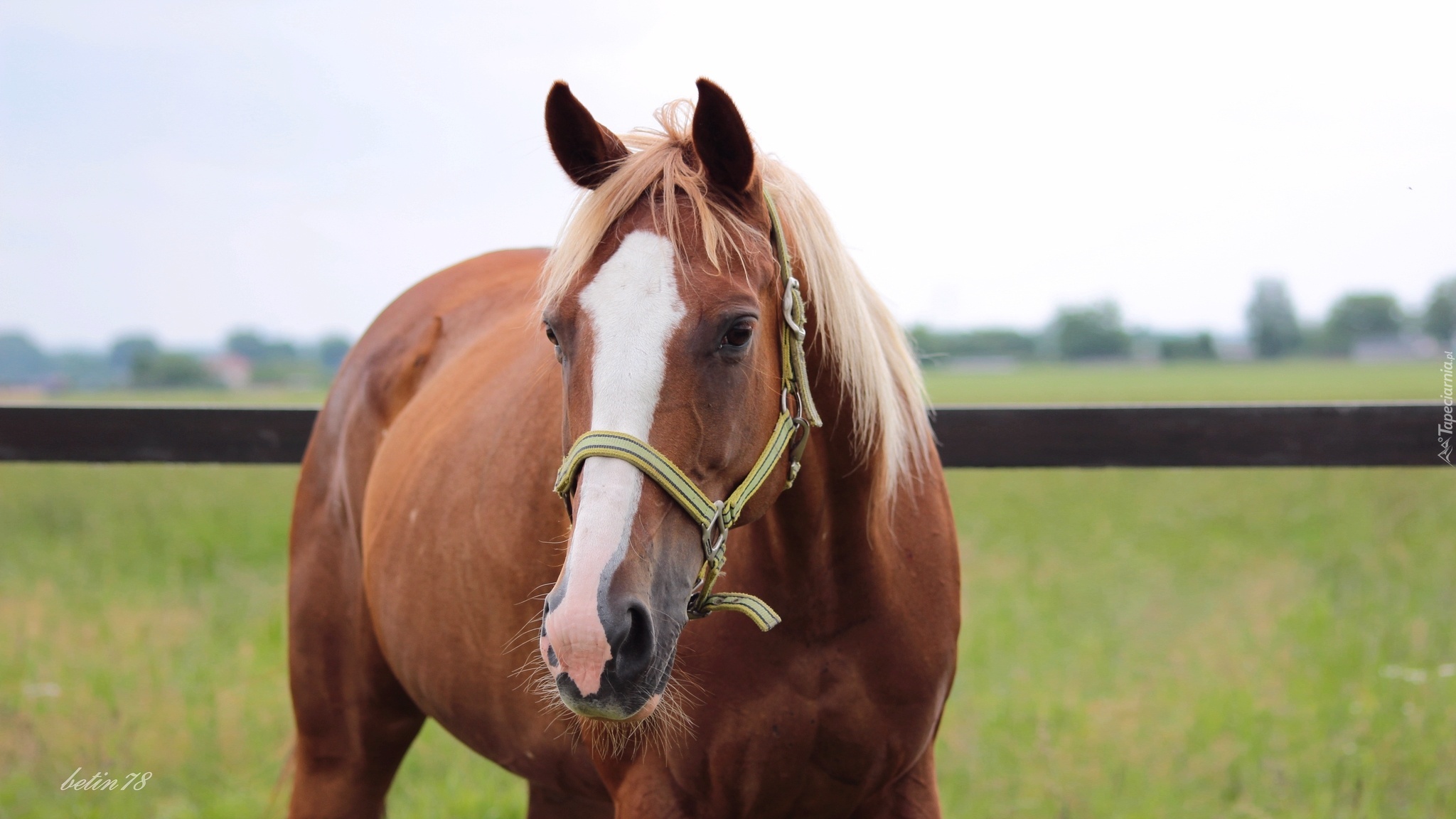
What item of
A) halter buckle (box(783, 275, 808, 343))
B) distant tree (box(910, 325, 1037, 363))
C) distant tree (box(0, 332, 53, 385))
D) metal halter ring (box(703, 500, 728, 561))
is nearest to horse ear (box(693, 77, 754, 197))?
halter buckle (box(783, 275, 808, 343))

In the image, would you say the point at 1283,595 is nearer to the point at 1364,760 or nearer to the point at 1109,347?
the point at 1364,760

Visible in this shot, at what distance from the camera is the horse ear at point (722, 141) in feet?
4.79

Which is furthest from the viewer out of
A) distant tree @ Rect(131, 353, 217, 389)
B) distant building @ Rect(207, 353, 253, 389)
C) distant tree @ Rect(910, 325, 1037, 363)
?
distant tree @ Rect(131, 353, 217, 389)

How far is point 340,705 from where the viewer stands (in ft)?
9.25

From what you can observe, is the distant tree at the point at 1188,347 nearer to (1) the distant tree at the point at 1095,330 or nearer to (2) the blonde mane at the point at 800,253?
(1) the distant tree at the point at 1095,330

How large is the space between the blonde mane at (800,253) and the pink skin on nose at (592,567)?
0.36 metres

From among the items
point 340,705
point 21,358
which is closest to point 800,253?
point 340,705

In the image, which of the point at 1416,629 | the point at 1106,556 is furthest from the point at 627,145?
the point at 1106,556

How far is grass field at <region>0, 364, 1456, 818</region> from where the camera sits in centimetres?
326

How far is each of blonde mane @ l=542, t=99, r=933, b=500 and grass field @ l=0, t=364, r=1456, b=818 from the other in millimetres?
1920

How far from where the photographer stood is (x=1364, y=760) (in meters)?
3.17

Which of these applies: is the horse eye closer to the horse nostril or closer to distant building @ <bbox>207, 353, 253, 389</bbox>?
the horse nostril

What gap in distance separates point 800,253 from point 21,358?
7.45 meters

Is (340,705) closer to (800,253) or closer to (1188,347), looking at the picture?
(800,253)
